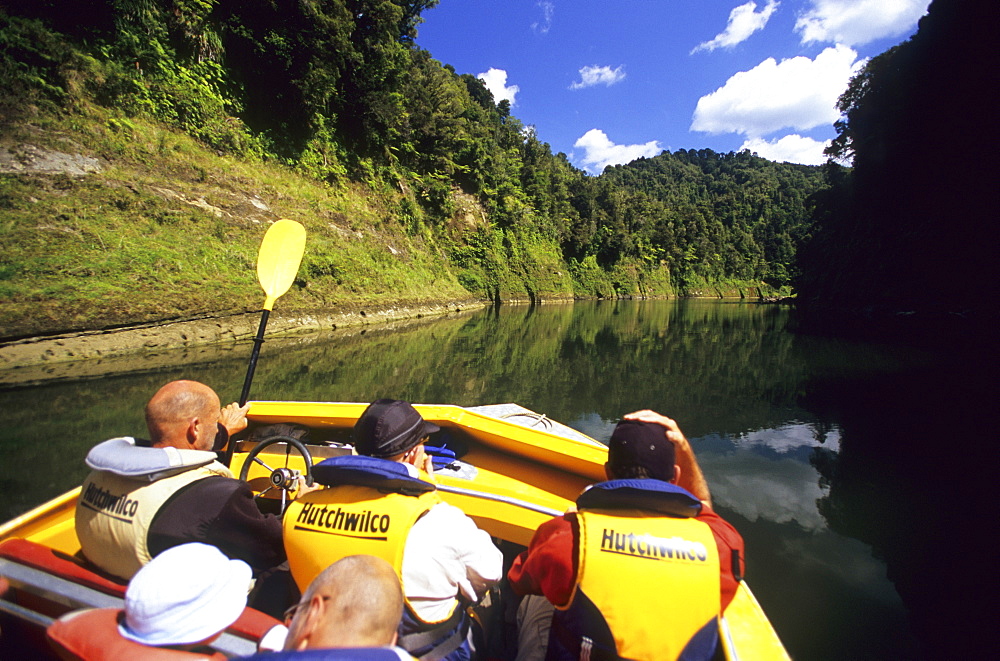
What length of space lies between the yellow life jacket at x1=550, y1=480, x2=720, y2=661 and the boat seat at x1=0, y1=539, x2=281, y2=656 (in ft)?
3.15

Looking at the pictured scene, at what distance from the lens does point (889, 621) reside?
2527 millimetres

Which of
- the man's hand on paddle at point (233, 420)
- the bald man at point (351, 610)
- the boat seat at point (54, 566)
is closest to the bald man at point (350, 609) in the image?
the bald man at point (351, 610)

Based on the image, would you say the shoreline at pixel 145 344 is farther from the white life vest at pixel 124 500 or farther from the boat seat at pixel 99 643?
the boat seat at pixel 99 643

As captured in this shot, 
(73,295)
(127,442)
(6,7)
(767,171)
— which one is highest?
(767,171)

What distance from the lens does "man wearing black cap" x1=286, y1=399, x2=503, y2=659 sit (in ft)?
4.56

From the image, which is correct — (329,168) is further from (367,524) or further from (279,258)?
(367,524)

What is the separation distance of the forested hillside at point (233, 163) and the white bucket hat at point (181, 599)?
8934mm

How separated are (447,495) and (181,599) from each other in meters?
1.55

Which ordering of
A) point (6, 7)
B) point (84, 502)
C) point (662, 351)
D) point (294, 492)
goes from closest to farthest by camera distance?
point (84, 502) < point (294, 492) < point (6, 7) < point (662, 351)

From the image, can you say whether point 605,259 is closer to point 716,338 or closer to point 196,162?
point 716,338

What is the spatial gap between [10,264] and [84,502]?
29.1 ft

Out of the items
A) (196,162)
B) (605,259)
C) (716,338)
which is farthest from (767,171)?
(196,162)

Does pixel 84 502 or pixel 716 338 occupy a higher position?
pixel 716 338

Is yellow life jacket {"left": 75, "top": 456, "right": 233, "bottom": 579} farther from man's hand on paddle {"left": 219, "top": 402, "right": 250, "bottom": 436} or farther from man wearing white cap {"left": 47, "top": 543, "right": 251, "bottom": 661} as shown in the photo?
man's hand on paddle {"left": 219, "top": 402, "right": 250, "bottom": 436}
